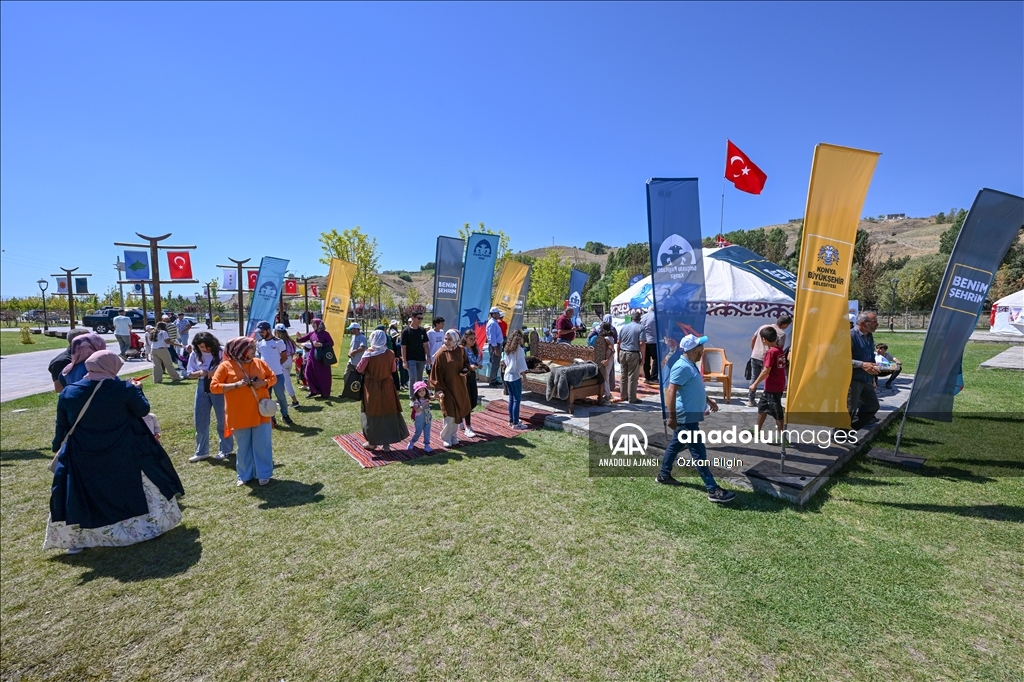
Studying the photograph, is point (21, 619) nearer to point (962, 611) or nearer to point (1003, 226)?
point (962, 611)

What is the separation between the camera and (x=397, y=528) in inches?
167

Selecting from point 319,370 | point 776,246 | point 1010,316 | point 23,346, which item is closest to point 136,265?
point 23,346

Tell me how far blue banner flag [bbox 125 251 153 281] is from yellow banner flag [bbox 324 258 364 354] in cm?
1420

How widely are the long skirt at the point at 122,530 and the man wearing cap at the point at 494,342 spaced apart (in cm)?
660

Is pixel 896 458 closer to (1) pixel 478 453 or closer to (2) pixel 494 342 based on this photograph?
(1) pixel 478 453

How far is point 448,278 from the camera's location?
10625 mm

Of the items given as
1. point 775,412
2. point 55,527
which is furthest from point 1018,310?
point 55,527

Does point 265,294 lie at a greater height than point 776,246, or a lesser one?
lesser

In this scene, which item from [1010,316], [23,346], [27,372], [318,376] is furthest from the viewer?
[1010,316]

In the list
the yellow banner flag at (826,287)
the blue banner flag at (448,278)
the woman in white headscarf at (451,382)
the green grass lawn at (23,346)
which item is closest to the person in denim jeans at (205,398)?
the woman in white headscarf at (451,382)

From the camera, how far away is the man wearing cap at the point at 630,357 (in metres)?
8.30

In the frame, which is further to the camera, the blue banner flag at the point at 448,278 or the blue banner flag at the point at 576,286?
the blue banner flag at the point at 576,286

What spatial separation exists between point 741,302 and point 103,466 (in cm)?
1108

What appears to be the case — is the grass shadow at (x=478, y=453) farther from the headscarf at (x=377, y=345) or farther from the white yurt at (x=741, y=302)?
the white yurt at (x=741, y=302)
